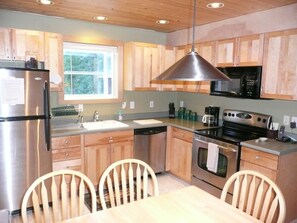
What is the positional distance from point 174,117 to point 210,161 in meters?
1.44

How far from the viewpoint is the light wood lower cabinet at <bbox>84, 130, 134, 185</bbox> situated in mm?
3111

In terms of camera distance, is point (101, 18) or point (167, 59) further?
point (167, 59)

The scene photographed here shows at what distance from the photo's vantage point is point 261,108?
3.17m

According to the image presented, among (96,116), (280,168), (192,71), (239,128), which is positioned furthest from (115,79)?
(192,71)

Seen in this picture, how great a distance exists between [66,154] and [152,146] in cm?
123

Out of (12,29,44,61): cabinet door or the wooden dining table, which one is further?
(12,29,44,61): cabinet door

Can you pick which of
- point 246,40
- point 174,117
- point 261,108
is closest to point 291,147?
point 261,108

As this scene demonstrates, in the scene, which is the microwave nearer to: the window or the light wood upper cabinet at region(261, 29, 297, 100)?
the light wood upper cabinet at region(261, 29, 297, 100)

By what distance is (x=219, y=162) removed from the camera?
2955 mm

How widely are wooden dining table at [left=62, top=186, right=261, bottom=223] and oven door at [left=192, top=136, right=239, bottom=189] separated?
4.05 ft

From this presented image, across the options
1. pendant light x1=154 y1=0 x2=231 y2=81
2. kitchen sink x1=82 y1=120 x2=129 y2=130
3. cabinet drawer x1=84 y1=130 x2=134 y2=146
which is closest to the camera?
pendant light x1=154 y1=0 x2=231 y2=81

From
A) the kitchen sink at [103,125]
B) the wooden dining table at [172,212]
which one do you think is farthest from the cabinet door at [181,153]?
the wooden dining table at [172,212]

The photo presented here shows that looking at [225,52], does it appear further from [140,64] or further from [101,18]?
[101,18]

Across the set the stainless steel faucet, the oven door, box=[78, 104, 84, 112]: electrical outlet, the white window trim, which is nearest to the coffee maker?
the oven door
